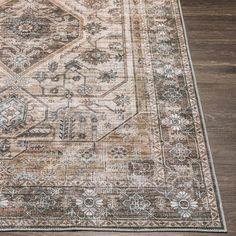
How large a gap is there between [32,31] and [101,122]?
2.57 ft

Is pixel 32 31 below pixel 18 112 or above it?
above

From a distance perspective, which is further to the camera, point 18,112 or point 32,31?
point 32,31

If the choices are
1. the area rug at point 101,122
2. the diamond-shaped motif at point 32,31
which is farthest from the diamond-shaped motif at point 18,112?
the diamond-shaped motif at point 32,31

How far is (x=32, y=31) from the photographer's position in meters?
2.45

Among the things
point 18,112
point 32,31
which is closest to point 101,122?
point 18,112

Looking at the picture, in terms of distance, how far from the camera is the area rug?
1713 mm

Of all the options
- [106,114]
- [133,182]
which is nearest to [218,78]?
[106,114]

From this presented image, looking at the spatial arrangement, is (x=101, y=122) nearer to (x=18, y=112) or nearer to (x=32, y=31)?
(x=18, y=112)

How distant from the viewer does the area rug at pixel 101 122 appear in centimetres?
171

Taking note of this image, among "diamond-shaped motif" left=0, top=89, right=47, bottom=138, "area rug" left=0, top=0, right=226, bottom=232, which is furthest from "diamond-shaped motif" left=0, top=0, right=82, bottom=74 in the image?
"diamond-shaped motif" left=0, top=89, right=47, bottom=138

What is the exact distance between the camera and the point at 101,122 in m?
2.02

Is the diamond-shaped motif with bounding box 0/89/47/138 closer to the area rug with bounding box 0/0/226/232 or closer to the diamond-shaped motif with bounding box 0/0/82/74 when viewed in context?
the area rug with bounding box 0/0/226/232

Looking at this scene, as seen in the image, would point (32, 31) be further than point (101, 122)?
Yes

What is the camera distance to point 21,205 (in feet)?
5.59
